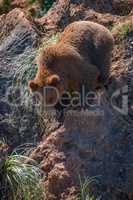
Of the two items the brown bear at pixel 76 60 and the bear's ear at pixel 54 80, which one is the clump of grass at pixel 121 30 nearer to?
the brown bear at pixel 76 60

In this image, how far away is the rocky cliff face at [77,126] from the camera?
843cm

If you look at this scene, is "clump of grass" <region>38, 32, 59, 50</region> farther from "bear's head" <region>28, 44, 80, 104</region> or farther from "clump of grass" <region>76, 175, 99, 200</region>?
"clump of grass" <region>76, 175, 99, 200</region>

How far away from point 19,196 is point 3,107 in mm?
1804

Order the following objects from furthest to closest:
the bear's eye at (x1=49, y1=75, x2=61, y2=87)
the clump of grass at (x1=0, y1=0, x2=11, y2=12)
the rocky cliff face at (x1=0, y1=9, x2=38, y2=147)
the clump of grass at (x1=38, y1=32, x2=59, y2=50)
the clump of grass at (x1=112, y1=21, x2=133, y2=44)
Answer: the clump of grass at (x1=0, y1=0, x2=11, y2=12) < the clump of grass at (x1=38, y1=32, x2=59, y2=50) < the clump of grass at (x1=112, y1=21, x2=133, y2=44) < the rocky cliff face at (x1=0, y1=9, x2=38, y2=147) < the bear's eye at (x1=49, y1=75, x2=61, y2=87)

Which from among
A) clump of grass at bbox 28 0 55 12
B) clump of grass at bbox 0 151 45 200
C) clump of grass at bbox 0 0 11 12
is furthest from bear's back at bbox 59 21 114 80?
clump of grass at bbox 0 0 11 12

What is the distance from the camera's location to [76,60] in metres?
9.15

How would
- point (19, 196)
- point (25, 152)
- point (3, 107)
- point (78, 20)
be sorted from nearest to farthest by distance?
point (19, 196)
point (25, 152)
point (3, 107)
point (78, 20)

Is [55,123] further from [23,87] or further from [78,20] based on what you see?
[78,20]

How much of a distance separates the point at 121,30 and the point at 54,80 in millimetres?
1671

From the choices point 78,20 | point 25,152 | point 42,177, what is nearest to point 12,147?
point 25,152

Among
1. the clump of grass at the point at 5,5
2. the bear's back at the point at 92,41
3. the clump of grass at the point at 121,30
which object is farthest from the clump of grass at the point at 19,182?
the clump of grass at the point at 5,5

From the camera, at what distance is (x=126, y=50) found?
952 cm

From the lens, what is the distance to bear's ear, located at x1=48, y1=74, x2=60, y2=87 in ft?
28.5

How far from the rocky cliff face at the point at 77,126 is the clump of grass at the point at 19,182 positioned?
0.69 feet
